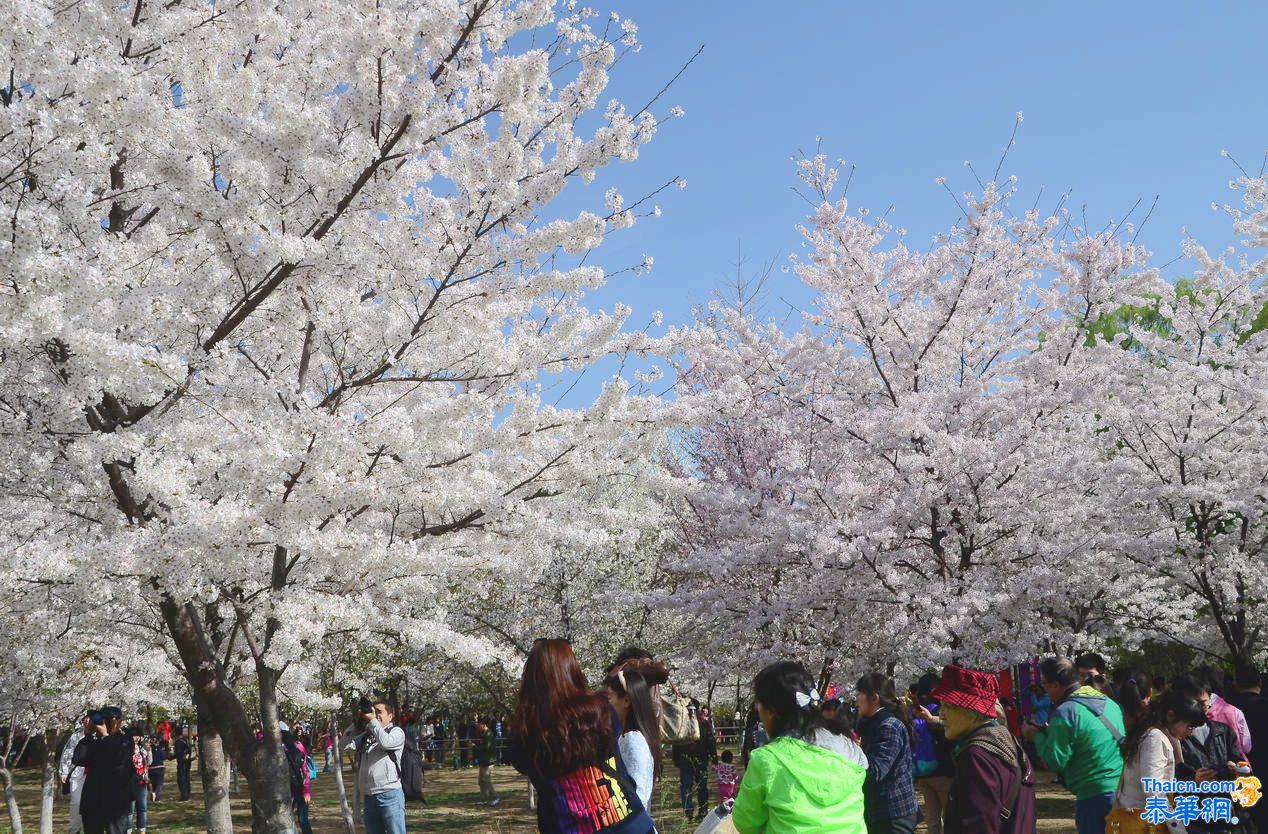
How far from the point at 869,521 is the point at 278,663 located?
648 cm

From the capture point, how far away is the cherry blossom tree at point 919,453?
10.6 m

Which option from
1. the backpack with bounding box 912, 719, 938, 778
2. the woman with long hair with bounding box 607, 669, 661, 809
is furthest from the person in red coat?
the backpack with bounding box 912, 719, 938, 778

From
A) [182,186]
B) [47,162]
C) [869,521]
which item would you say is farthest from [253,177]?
[869,521]

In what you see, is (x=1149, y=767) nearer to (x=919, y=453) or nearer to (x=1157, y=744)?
(x=1157, y=744)

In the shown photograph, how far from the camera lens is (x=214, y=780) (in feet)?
26.5

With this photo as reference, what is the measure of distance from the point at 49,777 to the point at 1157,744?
13237mm

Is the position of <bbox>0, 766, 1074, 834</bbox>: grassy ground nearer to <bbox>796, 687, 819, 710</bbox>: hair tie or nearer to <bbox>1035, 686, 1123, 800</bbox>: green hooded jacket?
<bbox>1035, 686, 1123, 800</bbox>: green hooded jacket

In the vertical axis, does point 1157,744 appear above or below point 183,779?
above

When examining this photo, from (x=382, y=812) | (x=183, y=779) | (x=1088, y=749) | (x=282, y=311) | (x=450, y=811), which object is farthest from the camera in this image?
(x=183, y=779)

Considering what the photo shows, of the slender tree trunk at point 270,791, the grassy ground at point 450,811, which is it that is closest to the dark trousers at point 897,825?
the slender tree trunk at point 270,791

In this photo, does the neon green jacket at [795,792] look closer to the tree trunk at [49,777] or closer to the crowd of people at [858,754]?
the crowd of people at [858,754]

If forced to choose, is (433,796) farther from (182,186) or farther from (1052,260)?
(182,186)

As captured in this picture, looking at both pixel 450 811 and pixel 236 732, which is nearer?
pixel 236 732

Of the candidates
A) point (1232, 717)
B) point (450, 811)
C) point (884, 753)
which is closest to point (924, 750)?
point (1232, 717)
